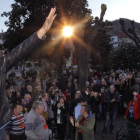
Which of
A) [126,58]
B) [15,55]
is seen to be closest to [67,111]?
[15,55]

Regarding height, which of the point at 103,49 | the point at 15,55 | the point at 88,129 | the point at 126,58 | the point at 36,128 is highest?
the point at 103,49

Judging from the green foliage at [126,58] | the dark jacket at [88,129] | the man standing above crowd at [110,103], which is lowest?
the dark jacket at [88,129]

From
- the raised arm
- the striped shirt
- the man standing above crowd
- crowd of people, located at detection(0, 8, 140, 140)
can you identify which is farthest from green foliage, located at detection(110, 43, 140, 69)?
the raised arm

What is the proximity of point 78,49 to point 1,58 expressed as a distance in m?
12.1

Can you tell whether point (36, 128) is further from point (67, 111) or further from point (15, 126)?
point (67, 111)

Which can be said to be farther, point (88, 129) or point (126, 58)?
point (126, 58)

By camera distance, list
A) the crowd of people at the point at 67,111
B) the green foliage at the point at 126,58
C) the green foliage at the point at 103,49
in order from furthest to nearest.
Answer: the green foliage at the point at 126,58
the green foliage at the point at 103,49
the crowd of people at the point at 67,111

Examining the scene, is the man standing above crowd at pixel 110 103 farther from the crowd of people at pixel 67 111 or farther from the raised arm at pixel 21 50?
the raised arm at pixel 21 50

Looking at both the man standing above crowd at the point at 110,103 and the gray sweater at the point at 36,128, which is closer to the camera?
the gray sweater at the point at 36,128

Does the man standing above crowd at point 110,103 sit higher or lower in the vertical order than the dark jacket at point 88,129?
higher

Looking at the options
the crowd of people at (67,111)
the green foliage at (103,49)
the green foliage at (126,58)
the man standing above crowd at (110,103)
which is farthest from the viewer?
the green foliage at (126,58)

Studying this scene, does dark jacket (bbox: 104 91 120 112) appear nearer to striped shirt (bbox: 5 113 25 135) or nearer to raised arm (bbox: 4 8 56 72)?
striped shirt (bbox: 5 113 25 135)

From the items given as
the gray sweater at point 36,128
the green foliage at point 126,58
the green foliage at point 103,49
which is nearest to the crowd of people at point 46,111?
the gray sweater at point 36,128

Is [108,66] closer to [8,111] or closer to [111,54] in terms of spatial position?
[111,54]
